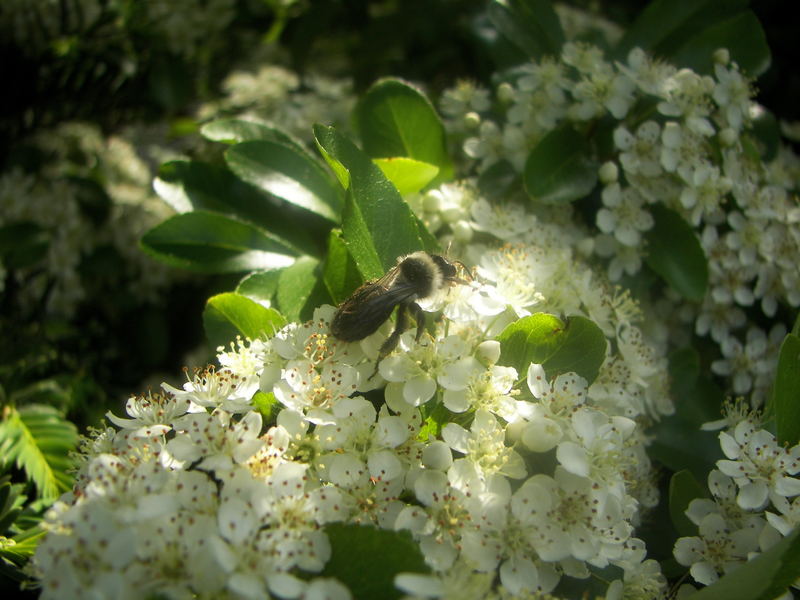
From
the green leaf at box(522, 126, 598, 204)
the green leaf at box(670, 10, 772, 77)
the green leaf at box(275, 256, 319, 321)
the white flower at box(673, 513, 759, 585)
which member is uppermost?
the green leaf at box(670, 10, 772, 77)

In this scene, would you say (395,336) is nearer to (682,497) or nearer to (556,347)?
(556,347)

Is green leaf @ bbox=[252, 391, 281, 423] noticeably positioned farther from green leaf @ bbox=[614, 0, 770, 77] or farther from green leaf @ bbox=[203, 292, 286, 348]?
green leaf @ bbox=[614, 0, 770, 77]

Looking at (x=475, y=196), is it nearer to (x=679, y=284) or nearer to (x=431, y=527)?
(x=679, y=284)

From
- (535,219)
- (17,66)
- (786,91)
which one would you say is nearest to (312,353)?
(535,219)

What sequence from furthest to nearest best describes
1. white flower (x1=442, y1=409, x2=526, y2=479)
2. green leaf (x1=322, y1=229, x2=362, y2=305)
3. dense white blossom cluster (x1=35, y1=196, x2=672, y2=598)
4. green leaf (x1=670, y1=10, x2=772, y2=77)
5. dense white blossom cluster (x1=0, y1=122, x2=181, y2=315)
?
dense white blossom cluster (x1=0, y1=122, x2=181, y2=315) < green leaf (x1=670, y1=10, x2=772, y2=77) < green leaf (x1=322, y1=229, x2=362, y2=305) < white flower (x1=442, y1=409, x2=526, y2=479) < dense white blossom cluster (x1=35, y1=196, x2=672, y2=598)

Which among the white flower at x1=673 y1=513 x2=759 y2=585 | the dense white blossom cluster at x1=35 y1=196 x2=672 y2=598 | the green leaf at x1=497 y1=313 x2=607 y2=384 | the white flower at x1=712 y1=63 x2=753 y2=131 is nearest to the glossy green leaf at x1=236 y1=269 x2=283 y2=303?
the dense white blossom cluster at x1=35 y1=196 x2=672 y2=598

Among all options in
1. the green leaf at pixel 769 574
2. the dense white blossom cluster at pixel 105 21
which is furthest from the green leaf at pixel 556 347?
the dense white blossom cluster at pixel 105 21
